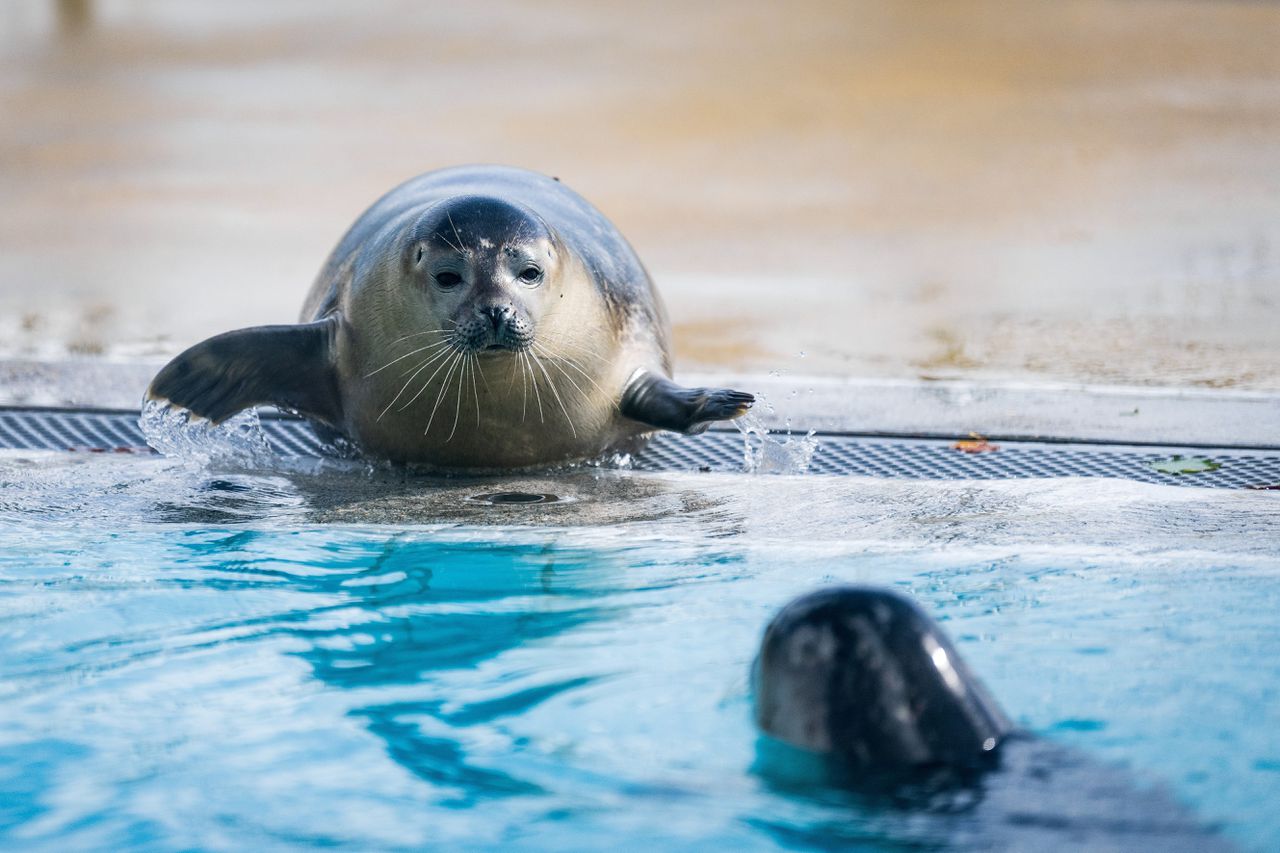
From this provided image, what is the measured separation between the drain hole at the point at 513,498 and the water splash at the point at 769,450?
25.0 inches

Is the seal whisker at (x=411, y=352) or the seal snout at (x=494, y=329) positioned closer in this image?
the seal snout at (x=494, y=329)

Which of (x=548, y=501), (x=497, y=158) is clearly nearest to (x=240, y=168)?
(x=497, y=158)

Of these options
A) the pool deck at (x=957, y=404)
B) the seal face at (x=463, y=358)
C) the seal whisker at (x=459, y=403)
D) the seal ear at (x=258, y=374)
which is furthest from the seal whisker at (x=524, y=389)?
the pool deck at (x=957, y=404)

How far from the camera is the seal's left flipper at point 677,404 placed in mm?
4051

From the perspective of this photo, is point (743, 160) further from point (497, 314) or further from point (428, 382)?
point (497, 314)

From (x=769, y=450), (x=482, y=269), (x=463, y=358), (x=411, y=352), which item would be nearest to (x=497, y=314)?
(x=482, y=269)

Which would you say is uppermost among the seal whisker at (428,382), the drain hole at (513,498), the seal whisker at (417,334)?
the seal whisker at (417,334)

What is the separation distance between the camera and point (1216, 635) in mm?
2910

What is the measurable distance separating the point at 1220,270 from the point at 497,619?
21.8 ft

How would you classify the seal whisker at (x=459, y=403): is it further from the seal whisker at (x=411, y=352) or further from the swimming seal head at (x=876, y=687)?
the swimming seal head at (x=876, y=687)

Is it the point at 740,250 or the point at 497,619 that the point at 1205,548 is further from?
the point at 740,250

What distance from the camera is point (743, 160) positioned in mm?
11680

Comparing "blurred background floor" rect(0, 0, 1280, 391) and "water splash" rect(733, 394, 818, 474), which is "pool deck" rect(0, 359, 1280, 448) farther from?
"blurred background floor" rect(0, 0, 1280, 391)

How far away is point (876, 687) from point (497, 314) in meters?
1.90
